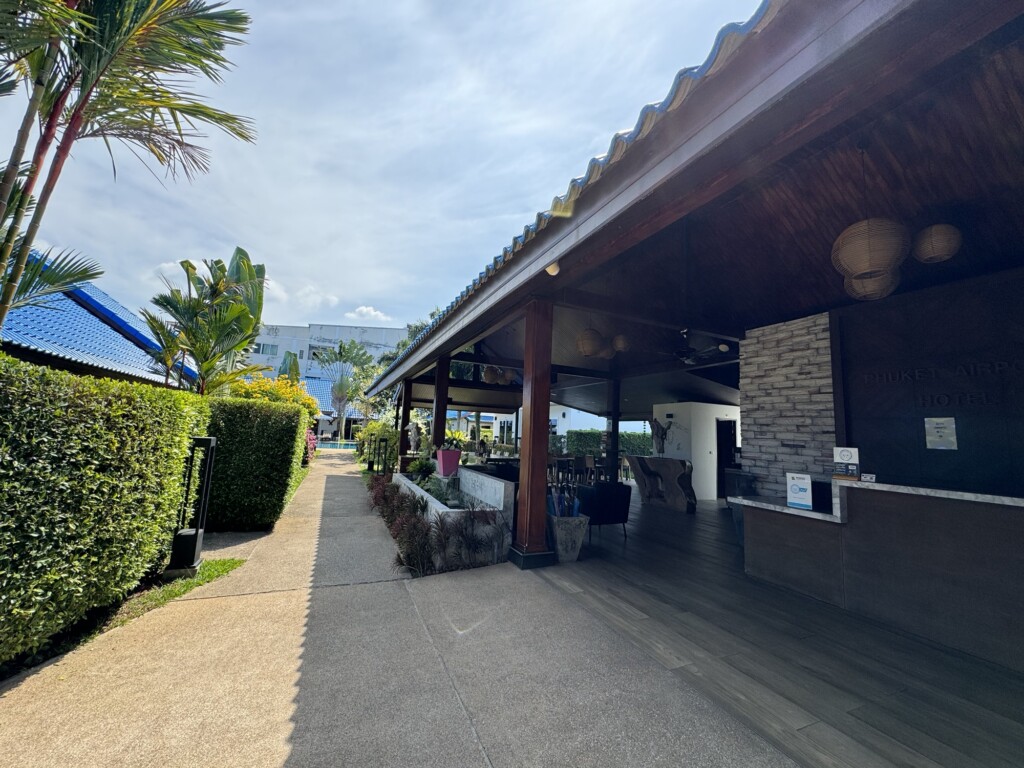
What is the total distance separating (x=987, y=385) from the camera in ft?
11.9

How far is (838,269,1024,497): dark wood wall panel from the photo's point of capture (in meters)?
3.51

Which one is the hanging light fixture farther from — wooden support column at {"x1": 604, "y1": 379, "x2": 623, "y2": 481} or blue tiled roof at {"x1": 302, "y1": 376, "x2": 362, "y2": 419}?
blue tiled roof at {"x1": 302, "y1": 376, "x2": 362, "y2": 419}

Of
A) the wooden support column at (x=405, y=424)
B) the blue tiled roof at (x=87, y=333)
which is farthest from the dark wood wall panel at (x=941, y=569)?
the blue tiled roof at (x=87, y=333)

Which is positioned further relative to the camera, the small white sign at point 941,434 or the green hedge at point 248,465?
the green hedge at point 248,465

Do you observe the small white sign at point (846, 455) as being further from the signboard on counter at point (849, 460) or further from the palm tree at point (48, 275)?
the palm tree at point (48, 275)

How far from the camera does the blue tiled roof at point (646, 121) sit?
1.72 m

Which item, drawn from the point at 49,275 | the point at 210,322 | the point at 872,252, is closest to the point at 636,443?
the point at 872,252

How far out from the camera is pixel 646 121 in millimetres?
2305

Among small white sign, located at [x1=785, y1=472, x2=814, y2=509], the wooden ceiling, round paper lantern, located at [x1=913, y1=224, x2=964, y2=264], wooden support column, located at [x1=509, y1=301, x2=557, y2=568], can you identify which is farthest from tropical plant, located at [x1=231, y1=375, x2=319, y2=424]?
round paper lantern, located at [x1=913, y1=224, x2=964, y2=264]

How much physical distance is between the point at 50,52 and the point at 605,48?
13.8 feet

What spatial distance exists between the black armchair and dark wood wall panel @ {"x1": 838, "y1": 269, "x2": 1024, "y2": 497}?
2.76 m

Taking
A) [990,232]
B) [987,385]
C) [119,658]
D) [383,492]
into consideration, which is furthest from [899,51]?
[383,492]

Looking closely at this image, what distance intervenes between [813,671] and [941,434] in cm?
290

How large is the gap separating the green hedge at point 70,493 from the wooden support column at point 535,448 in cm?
349
